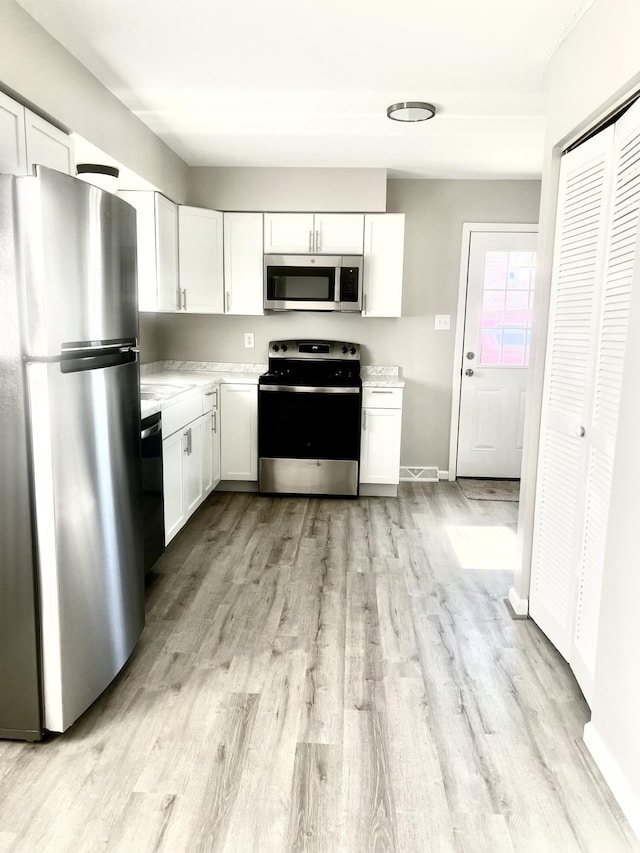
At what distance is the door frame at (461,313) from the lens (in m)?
4.64

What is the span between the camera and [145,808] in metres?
1.58

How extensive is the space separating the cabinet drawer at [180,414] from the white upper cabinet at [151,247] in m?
0.64

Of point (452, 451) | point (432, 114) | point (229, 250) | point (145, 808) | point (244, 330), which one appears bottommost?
point (145, 808)

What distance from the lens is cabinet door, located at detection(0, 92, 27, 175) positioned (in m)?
2.00

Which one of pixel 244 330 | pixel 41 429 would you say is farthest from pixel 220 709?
pixel 244 330

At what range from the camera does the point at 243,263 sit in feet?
14.5

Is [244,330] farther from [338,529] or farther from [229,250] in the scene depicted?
[338,529]

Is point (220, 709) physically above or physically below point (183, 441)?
below

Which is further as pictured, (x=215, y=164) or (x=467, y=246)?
(x=467, y=246)

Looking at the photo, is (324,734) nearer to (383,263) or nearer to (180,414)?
(180,414)

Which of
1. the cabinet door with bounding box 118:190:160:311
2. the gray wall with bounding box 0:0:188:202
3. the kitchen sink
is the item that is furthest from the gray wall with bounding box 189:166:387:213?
the kitchen sink

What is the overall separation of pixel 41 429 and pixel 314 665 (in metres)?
1.32

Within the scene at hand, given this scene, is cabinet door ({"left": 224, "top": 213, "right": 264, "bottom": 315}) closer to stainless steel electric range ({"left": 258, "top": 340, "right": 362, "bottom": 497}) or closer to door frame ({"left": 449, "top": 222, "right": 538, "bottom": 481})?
stainless steel electric range ({"left": 258, "top": 340, "right": 362, "bottom": 497})

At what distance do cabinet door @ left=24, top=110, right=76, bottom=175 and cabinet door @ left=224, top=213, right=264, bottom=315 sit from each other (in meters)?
1.94
